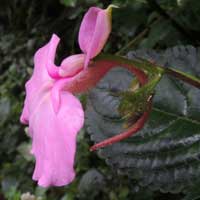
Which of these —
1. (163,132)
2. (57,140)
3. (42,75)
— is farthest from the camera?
(163,132)

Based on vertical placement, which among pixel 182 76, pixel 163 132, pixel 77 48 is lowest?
pixel 77 48

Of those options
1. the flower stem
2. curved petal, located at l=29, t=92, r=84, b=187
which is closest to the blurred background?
the flower stem

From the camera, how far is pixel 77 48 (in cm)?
163

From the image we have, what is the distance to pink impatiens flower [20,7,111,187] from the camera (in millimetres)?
581

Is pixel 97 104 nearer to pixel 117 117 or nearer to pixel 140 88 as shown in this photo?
pixel 117 117

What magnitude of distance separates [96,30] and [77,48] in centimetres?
103

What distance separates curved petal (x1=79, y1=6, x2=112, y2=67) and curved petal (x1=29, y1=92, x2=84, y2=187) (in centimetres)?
6

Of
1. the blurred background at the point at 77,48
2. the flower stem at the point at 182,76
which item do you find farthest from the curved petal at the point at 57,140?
the blurred background at the point at 77,48

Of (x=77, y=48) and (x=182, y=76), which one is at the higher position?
(x=182, y=76)

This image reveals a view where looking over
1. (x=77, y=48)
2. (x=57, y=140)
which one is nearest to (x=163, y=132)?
(x=57, y=140)

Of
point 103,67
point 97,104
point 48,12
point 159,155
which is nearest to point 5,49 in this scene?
point 48,12

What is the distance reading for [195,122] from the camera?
36.8 inches

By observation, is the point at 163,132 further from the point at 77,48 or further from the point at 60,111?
the point at 77,48

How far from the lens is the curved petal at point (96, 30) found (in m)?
0.61
